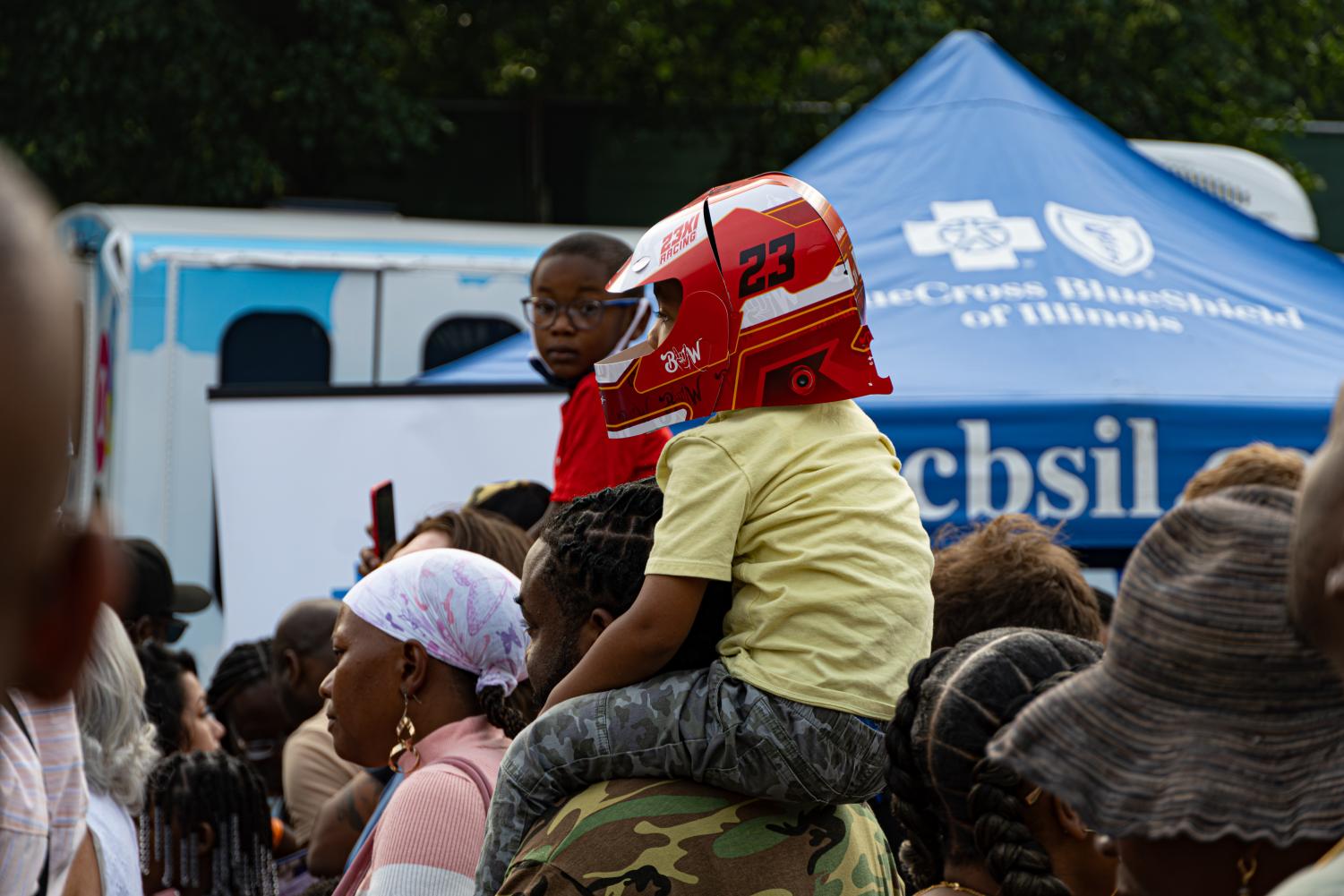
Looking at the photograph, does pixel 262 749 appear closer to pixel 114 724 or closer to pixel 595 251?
pixel 595 251

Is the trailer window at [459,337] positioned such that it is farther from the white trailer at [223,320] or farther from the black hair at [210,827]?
the black hair at [210,827]

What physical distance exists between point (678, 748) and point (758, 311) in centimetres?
74

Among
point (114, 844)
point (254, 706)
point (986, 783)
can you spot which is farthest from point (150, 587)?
point (986, 783)

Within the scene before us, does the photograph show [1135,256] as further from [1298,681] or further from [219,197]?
[219,197]

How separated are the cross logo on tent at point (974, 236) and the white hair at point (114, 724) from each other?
142 inches

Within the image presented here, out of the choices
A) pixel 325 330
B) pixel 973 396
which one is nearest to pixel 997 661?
pixel 973 396

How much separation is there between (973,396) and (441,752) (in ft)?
9.72

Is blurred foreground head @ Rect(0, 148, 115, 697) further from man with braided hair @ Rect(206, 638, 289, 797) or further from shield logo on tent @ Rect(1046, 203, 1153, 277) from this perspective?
shield logo on tent @ Rect(1046, 203, 1153, 277)

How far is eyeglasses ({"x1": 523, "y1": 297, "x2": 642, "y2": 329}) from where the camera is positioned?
4559 mm

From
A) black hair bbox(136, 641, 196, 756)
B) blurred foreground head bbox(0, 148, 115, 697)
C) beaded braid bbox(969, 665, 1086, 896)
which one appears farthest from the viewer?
black hair bbox(136, 641, 196, 756)

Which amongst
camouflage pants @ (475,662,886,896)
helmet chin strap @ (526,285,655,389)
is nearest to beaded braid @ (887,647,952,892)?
camouflage pants @ (475,662,886,896)

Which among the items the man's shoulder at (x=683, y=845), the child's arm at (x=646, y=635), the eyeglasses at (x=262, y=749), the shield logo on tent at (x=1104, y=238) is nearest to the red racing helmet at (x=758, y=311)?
the child's arm at (x=646, y=635)

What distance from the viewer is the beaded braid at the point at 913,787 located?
2.24 meters

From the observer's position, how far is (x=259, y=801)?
402cm
